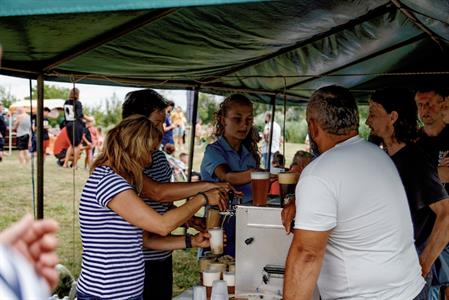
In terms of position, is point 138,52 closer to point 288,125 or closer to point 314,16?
point 314,16

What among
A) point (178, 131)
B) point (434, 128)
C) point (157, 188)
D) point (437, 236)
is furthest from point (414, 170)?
point (178, 131)

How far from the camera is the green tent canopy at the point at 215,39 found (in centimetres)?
239

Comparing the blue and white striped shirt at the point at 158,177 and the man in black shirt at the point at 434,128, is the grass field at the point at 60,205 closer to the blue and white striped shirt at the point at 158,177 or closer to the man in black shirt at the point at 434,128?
the blue and white striped shirt at the point at 158,177

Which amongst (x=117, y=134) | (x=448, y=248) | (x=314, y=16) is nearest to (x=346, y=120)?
(x=117, y=134)

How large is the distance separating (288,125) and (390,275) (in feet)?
69.6

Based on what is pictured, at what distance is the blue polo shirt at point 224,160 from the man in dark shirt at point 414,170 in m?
0.96

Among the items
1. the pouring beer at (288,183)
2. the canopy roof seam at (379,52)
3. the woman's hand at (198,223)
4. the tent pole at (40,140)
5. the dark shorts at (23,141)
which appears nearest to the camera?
the pouring beer at (288,183)

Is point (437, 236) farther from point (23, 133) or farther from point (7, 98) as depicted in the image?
point (7, 98)

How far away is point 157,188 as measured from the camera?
2811 millimetres

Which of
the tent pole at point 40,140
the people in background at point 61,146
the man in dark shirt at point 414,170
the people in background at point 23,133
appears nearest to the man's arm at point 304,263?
the man in dark shirt at point 414,170

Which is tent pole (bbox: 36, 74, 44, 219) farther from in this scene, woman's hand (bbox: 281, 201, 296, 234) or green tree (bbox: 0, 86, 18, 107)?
green tree (bbox: 0, 86, 18, 107)

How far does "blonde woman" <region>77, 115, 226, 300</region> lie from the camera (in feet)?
7.21

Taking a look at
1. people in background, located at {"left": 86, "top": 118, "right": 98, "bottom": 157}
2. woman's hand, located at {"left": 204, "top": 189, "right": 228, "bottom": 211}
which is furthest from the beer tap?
people in background, located at {"left": 86, "top": 118, "right": 98, "bottom": 157}

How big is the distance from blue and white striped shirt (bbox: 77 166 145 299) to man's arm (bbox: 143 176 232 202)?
1.66ft
